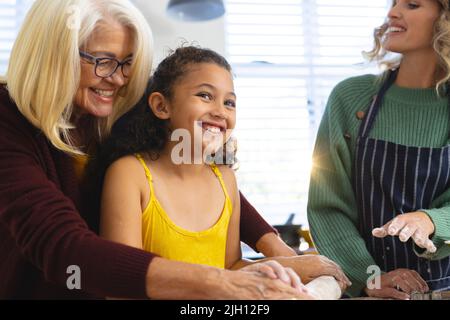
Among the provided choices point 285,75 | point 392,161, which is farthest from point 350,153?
point 285,75

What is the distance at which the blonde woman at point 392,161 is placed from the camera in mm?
1264

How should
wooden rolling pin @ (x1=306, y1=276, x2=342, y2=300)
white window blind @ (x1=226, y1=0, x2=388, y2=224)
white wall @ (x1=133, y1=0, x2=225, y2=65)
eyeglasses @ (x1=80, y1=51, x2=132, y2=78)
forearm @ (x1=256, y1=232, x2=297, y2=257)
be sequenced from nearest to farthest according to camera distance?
wooden rolling pin @ (x1=306, y1=276, x2=342, y2=300)
eyeglasses @ (x1=80, y1=51, x2=132, y2=78)
forearm @ (x1=256, y1=232, x2=297, y2=257)
white wall @ (x1=133, y1=0, x2=225, y2=65)
white window blind @ (x1=226, y1=0, x2=388, y2=224)

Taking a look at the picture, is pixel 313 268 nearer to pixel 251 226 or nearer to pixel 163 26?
pixel 251 226

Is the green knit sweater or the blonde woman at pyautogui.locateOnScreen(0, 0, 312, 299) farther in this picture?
the green knit sweater

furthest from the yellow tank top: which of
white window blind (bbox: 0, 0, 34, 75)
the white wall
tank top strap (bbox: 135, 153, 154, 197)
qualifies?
white window blind (bbox: 0, 0, 34, 75)

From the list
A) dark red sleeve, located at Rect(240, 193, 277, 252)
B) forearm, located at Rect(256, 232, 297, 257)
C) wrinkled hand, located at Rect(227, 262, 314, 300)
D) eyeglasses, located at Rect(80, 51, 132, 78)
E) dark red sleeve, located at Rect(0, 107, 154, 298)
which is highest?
eyeglasses, located at Rect(80, 51, 132, 78)

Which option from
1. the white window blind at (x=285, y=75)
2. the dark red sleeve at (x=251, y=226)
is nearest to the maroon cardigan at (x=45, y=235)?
the dark red sleeve at (x=251, y=226)

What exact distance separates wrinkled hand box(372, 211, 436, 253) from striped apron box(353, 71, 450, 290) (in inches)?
4.1

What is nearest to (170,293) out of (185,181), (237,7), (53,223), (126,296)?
A: (126,296)

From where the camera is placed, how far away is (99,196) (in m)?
1.17

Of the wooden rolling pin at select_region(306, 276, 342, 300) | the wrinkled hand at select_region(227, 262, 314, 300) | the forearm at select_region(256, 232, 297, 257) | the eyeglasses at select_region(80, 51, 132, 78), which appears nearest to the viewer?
the wrinkled hand at select_region(227, 262, 314, 300)

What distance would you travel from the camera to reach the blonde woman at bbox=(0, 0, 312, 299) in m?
0.87

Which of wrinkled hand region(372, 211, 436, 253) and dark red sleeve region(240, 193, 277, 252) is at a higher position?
wrinkled hand region(372, 211, 436, 253)

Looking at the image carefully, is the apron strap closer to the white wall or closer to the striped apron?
the striped apron
